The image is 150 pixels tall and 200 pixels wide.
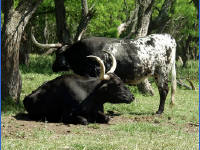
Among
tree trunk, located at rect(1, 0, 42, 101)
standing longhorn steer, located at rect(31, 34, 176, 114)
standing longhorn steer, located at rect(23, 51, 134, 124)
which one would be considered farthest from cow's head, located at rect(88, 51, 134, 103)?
tree trunk, located at rect(1, 0, 42, 101)

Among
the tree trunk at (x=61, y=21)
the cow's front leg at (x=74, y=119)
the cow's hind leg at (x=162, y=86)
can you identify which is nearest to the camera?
the cow's front leg at (x=74, y=119)

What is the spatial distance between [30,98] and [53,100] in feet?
1.71

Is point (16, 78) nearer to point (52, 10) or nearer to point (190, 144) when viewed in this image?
point (190, 144)

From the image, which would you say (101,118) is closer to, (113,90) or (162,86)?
(113,90)

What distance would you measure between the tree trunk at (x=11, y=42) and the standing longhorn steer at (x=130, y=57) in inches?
50.2

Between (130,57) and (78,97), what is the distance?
71.5 inches

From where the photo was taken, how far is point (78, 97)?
338 inches

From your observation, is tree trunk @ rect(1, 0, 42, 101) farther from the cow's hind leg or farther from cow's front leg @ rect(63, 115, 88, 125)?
the cow's hind leg

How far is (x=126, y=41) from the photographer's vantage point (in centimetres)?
1005

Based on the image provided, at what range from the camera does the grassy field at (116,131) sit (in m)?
6.03

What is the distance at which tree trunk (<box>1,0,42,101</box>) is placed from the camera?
9477 mm

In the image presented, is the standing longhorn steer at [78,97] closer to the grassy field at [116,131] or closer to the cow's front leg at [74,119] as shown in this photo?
the cow's front leg at [74,119]

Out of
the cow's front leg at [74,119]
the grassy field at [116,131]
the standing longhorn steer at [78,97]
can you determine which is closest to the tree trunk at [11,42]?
the grassy field at [116,131]

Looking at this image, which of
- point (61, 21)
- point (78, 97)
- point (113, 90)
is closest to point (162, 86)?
point (113, 90)
